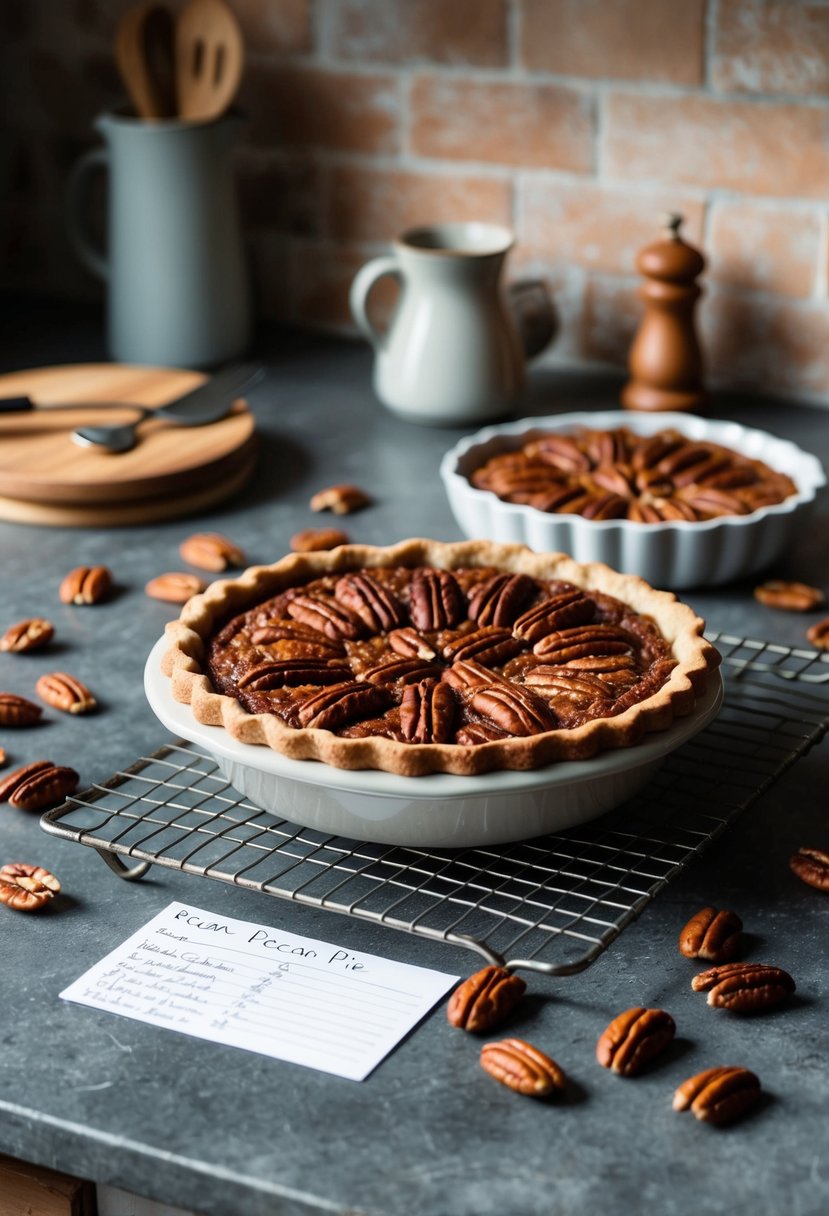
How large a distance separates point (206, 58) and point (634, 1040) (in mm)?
1669

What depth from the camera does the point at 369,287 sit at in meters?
1.99

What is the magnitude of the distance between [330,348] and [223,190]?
1.06ft

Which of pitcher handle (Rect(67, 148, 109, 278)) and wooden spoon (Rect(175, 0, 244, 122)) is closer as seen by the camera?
wooden spoon (Rect(175, 0, 244, 122))

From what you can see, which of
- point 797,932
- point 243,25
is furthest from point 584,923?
point 243,25

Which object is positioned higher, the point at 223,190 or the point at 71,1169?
the point at 223,190

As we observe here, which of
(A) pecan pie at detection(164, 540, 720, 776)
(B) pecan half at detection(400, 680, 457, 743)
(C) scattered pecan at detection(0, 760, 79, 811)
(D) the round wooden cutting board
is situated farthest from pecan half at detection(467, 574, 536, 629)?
(D) the round wooden cutting board

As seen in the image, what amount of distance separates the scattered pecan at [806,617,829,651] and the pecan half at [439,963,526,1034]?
23.9 inches

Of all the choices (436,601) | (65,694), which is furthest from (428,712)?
(65,694)

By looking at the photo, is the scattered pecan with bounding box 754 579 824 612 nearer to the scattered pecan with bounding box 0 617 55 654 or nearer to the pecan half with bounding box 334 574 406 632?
the pecan half with bounding box 334 574 406 632

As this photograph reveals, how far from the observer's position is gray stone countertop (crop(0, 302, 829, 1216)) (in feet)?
2.71

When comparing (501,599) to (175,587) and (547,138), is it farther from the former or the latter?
(547,138)

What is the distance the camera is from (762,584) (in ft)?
5.24

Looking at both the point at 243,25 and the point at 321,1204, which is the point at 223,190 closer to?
the point at 243,25

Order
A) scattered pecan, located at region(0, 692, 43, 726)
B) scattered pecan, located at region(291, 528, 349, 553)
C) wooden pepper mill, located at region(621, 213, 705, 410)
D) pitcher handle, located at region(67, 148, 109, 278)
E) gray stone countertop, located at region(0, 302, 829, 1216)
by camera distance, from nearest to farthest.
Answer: gray stone countertop, located at region(0, 302, 829, 1216) → scattered pecan, located at region(0, 692, 43, 726) → scattered pecan, located at region(291, 528, 349, 553) → wooden pepper mill, located at region(621, 213, 705, 410) → pitcher handle, located at region(67, 148, 109, 278)
